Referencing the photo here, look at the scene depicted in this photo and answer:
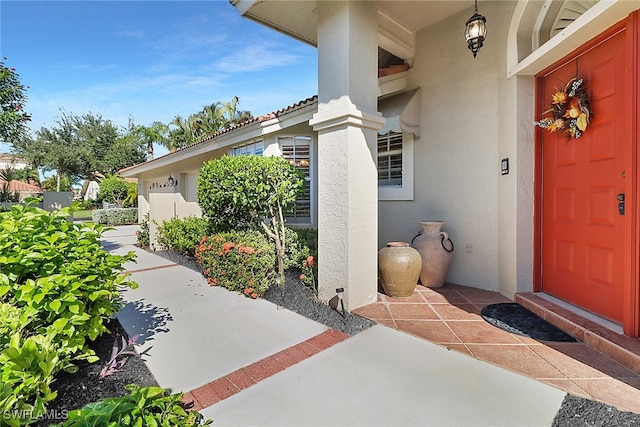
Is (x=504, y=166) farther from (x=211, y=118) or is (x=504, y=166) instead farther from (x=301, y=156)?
(x=211, y=118)

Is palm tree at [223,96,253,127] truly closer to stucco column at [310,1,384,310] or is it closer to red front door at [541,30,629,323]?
stucco column at [310,1,384,310]

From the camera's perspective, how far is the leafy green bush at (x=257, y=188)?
518 centimetres

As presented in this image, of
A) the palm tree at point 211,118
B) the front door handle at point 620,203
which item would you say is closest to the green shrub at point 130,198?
the palm tree at point 211,118

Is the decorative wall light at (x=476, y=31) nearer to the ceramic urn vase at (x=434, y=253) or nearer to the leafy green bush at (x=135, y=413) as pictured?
the ceramic urn vase at (x=434, y=253)

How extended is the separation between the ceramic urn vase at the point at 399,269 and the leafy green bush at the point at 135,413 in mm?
3193

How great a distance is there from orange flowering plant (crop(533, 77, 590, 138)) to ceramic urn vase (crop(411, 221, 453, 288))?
2152 mm

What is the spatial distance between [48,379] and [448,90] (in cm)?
637

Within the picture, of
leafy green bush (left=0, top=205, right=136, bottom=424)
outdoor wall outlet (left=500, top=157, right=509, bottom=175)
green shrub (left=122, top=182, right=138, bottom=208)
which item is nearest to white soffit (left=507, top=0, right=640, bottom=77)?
outdoor wall outlet (left=500, top=157, right=509, bottom=175)

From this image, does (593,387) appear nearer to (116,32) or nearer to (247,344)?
(247,344)

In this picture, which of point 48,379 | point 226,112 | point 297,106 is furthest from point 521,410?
point 226,112

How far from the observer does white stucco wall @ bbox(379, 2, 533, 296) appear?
463cm

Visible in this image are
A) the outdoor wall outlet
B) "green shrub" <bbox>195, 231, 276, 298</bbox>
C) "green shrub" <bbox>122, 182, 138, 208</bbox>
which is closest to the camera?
the outdoor wall outlet

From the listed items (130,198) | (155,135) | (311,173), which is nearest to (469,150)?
(311,173)

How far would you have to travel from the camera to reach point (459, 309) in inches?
167
